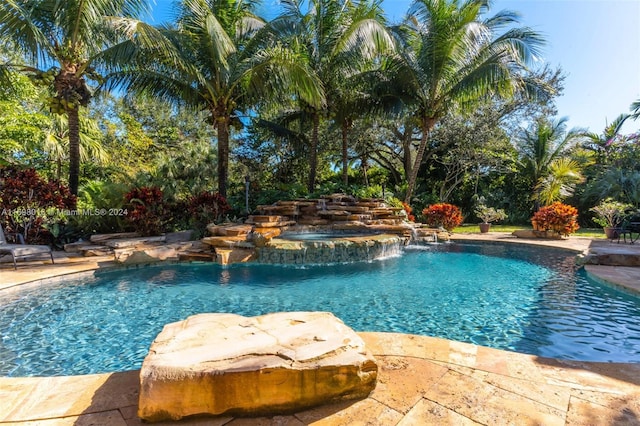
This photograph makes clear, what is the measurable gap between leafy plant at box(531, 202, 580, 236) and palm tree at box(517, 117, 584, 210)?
19.7ft

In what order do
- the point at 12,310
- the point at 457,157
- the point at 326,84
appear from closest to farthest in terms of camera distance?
the point at 12,310, the point at 326,84, the point at 457,157

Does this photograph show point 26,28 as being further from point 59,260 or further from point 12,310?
point 12,310

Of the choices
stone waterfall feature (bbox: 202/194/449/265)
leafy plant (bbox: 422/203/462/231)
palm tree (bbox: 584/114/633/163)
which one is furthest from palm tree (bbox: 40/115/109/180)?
palm tree (bbox: 584/114/633/163)

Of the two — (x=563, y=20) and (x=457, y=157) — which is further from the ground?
(x=563, y=20)

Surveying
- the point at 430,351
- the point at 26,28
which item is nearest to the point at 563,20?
the point at 430,351

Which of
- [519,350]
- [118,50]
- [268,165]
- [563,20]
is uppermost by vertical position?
[563,20]

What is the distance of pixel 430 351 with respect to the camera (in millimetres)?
2678

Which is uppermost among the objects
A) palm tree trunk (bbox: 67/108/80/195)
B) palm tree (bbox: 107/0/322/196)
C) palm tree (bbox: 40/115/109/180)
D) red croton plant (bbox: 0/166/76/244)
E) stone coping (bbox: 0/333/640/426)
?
palm tree (bbox: 107/0/322/196)

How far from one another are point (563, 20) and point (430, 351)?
43.0 feet

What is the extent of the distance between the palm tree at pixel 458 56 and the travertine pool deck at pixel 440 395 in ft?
38.2

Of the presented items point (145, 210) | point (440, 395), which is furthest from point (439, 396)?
point (145, 210)

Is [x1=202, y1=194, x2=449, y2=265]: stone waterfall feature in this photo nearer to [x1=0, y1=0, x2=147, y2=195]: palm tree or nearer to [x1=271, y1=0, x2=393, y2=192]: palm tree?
[x1=271, y1=0, x2=393, y2=192]: palm tree

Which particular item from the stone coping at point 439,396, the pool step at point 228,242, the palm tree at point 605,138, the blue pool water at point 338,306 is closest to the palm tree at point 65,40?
the pool step at point 228,242

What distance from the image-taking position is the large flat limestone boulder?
1766 millimetres
